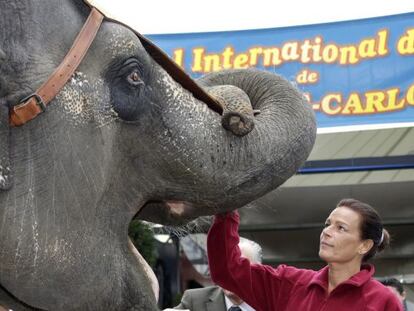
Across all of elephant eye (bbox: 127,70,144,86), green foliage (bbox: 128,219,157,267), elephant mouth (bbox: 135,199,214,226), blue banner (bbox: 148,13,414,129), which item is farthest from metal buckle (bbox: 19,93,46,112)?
green foliage (bbox: 128,219,157,267)

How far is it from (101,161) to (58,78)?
6.1 inches

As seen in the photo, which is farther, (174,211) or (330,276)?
(330,276)

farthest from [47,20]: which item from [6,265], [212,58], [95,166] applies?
[212,58]

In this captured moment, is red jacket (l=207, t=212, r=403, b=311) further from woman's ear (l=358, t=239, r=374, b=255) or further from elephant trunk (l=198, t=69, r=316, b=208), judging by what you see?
elephant trunk (l=198, t=69, r=316, b=208)

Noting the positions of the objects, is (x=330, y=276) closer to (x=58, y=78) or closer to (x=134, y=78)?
(x=134, y=78)

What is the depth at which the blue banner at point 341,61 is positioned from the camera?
510cm

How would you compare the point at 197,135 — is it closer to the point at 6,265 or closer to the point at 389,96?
the point at 6,265

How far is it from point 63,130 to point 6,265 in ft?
0.75

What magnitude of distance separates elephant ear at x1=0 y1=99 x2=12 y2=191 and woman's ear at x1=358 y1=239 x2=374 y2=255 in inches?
57.6

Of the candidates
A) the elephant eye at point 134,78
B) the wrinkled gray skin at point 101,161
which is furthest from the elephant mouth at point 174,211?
the elephant eye at point 134,78

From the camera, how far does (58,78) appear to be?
118 cm

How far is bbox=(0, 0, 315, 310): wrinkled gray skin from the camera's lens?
115 cm

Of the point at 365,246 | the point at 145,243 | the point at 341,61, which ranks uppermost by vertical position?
the point at 341,61

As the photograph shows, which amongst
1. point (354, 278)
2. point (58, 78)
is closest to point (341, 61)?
point (354, 278)
